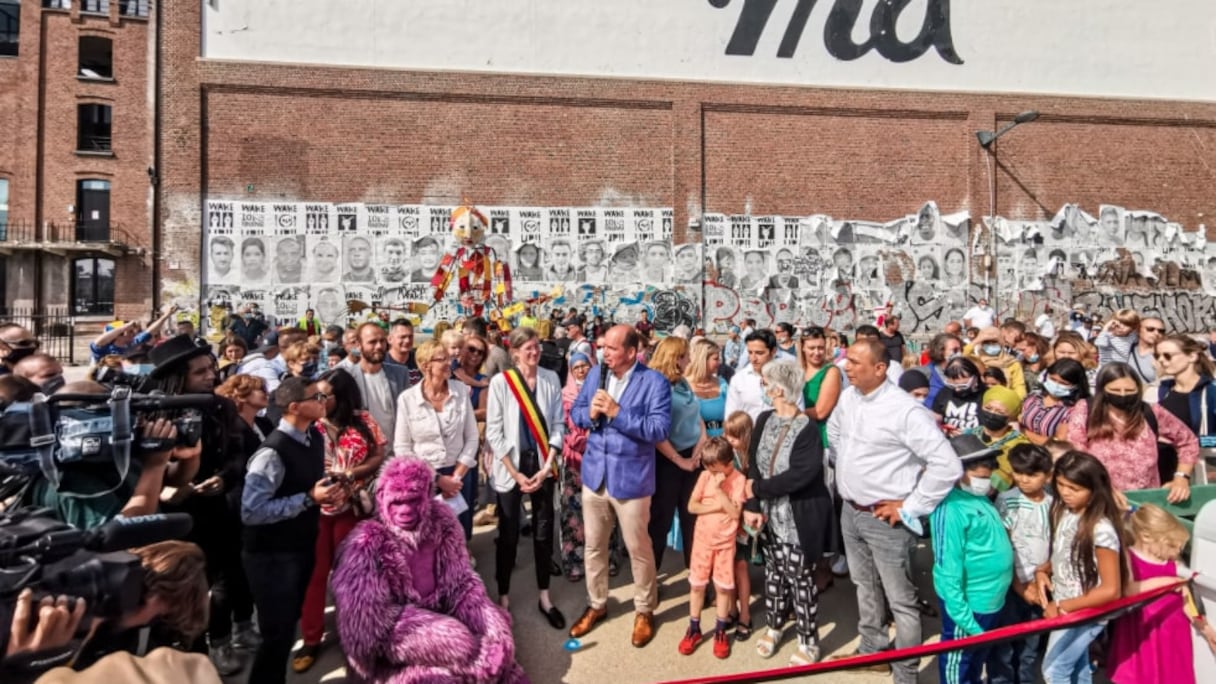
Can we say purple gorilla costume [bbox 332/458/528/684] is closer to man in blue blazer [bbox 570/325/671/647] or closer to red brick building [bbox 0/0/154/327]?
man in blue blazer [bbox 570/325/671/647]

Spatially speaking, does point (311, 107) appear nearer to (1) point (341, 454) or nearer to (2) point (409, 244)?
(2) point (409, 244)

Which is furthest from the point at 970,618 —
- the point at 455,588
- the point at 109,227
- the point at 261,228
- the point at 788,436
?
the point at 109,227

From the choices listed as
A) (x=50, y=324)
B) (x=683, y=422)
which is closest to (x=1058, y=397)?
(x=683, y=422)

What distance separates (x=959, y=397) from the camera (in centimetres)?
461

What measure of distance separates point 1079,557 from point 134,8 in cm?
2697

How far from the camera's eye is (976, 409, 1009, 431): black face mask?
393 cm

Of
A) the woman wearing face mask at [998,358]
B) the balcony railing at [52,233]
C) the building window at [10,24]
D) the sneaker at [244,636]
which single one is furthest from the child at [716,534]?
the building window at [10,24]

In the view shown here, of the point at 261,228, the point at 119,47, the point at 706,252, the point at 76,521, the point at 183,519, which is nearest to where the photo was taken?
the point at 183,519

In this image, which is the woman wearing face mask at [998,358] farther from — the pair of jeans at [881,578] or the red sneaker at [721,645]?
the red sneaker at [721,645]

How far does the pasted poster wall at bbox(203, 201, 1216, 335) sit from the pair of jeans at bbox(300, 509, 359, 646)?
12.8 metres

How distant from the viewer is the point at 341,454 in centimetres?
378

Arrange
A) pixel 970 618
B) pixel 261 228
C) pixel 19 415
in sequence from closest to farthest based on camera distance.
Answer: pixel 19 415 → pixel 970 618 → pixel 261 228

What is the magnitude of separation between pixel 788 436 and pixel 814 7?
17.9m

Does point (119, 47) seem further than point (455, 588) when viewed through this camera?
Yes
